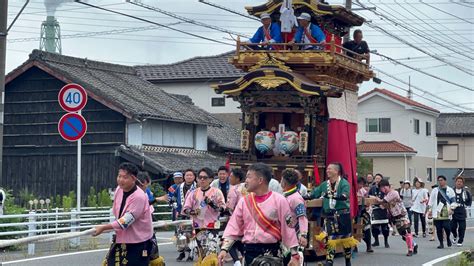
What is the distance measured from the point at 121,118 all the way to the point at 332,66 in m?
18.5

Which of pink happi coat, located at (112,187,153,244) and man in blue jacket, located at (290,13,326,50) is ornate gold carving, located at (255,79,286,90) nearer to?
man in blue jacket, located at (290,13,326,50)

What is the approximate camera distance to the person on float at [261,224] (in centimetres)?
1001

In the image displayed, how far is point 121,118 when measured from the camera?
120 ft

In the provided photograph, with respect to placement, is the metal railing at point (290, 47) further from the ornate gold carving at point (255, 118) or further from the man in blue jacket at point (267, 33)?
the ornate gold carving at point (255, 118)

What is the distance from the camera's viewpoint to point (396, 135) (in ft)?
186

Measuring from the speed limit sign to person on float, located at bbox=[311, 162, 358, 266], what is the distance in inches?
265

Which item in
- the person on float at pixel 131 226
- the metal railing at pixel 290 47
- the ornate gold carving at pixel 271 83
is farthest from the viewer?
the metal railing at pixel 290 47

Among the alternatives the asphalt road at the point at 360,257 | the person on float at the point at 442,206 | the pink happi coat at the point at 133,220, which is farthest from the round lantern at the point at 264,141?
the pink happi coat at the point at 133,220

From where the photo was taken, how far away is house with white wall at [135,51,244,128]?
5053 centimetres

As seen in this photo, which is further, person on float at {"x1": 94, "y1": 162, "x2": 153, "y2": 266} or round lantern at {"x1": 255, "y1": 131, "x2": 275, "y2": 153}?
round lantern at {"x1": 255, "y1": 131, "x2": 275, "y2": 153}

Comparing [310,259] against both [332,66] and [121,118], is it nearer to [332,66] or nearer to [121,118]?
[332,66]

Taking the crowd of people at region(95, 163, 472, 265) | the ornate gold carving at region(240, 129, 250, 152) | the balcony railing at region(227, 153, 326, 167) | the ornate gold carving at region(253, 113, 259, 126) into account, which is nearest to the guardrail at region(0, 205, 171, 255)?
the crowd of people at region(95, 163, 472, 265)

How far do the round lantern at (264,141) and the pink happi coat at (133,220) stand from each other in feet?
29.2

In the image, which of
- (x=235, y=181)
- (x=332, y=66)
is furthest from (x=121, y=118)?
(x=235, y=181)
